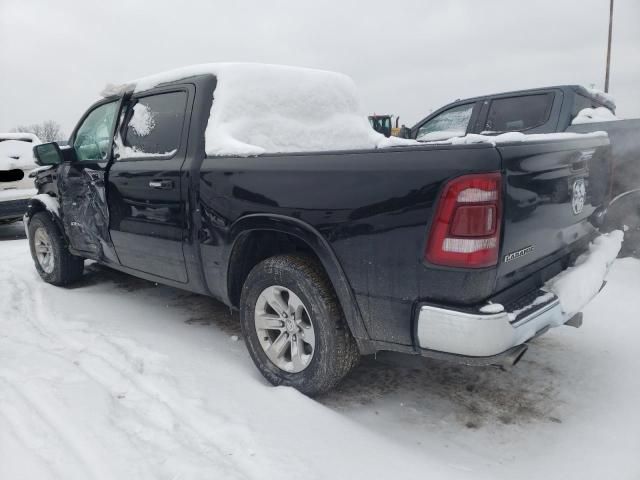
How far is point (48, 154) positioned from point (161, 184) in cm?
181

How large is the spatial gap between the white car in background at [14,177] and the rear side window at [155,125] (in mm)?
5274

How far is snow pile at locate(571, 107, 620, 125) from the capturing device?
4.97 meters

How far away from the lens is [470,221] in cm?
195

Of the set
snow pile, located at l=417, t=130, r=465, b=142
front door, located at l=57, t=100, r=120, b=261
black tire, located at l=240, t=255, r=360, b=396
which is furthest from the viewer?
snow pile, located at l=417, t=130, r=465, b=142

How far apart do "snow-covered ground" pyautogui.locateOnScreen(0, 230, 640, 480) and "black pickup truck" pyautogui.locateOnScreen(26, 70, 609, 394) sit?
36 centimetres

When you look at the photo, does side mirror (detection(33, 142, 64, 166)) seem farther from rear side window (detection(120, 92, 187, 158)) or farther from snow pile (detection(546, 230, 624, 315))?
snow pile (detection(546, 230, 624, 315))

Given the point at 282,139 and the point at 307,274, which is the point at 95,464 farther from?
the point at 282,139

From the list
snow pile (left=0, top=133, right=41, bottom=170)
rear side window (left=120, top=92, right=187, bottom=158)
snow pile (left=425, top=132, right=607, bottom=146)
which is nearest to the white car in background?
snow pile (left=0, top=133, right=41, bottom=170)

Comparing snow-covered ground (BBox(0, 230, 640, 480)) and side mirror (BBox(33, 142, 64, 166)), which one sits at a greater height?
side mirror (BBox(33, 142, 64, 166))

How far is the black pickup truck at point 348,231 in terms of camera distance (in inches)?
77.8

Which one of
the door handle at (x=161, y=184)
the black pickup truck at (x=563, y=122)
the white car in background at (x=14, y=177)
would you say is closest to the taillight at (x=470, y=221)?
the door handle at (x=161, y=184)

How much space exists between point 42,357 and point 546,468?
2.97 meters

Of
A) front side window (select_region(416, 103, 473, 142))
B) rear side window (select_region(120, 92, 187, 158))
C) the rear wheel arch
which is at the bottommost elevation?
the rear wheel arch

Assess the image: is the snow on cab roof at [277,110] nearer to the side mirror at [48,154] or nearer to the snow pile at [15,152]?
the side mirror at [48,154]
